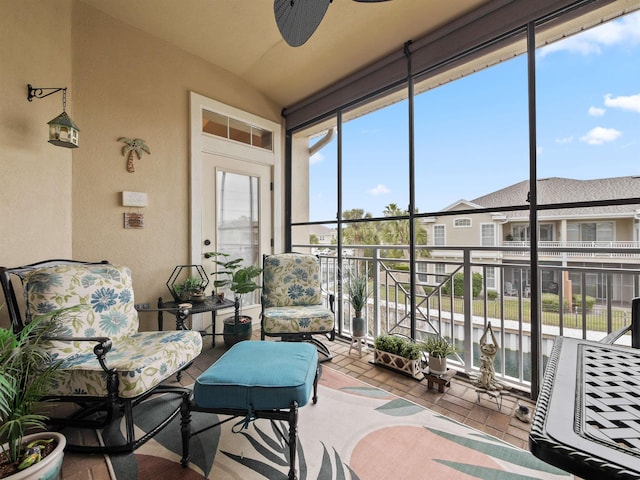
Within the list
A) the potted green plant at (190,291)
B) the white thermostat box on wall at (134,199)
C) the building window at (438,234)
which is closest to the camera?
the white thermostat box on wall at (134,199)

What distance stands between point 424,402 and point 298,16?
2.37m

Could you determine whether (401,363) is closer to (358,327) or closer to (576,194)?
(358,327)

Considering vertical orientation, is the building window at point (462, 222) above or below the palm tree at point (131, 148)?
below

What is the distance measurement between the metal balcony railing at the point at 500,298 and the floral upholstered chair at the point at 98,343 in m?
1.93

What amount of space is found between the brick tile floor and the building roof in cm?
135

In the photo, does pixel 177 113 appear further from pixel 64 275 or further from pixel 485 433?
pixel 485 433

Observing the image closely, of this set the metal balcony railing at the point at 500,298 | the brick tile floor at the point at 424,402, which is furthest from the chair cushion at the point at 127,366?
the metal balcony railing at the point at 500,298

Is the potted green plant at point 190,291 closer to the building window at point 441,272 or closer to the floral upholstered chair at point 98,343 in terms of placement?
the floral upholstered chair at point 98,343

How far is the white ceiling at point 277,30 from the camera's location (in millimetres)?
2330

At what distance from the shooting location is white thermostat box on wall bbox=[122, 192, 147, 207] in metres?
2.59

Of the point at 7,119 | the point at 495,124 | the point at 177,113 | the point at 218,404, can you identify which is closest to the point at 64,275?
the point at 7,119

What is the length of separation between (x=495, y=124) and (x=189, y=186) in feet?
10.1

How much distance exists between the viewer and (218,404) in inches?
53.6

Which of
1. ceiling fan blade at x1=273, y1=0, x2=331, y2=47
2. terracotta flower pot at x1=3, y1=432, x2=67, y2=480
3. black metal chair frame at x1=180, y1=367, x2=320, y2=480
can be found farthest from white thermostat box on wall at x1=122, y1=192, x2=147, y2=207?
ceiling fan blade at x1=273, y1=0, x2=331, y2=47
